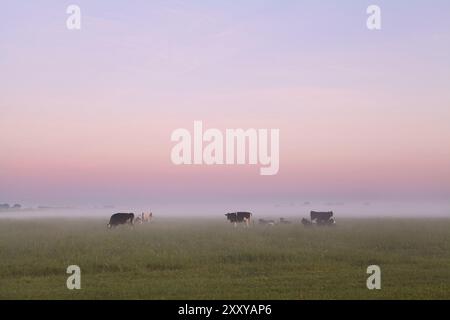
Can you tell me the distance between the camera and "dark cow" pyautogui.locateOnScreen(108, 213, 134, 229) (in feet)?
131

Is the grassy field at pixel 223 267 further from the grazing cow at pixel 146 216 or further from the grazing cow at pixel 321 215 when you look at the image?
the grazing cow at pixel 146 216

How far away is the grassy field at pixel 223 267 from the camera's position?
1526 cm

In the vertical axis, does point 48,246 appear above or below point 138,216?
below

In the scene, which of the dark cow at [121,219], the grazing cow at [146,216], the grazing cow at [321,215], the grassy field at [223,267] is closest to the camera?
the grassy field at [223,267]

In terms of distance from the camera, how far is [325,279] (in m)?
16.8

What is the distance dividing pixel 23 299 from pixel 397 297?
10.7m

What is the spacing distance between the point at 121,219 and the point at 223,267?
908 inches

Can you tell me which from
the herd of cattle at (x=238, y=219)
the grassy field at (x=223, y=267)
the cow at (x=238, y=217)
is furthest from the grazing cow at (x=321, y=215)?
the grassy field at (x=223, y=267)

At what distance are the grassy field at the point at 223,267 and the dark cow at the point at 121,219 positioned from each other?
464 inches

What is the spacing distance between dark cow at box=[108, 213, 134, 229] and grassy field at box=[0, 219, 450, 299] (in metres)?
11.8
